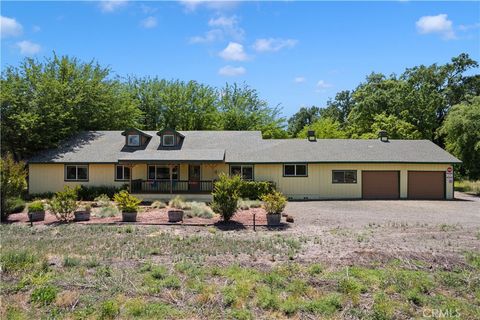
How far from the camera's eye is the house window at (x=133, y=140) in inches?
1128

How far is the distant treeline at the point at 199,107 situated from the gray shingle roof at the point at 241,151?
96.4 inches

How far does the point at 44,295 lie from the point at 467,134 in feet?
104

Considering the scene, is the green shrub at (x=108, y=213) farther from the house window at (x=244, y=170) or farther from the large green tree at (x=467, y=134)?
the large green tree at (x=467, y=134)

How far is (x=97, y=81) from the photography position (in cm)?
3328

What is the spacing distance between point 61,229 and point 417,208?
1710cm

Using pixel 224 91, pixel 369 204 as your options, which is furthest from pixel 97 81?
pixel 369 204

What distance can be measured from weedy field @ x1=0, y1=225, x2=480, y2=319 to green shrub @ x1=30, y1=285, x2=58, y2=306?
0.06 ft

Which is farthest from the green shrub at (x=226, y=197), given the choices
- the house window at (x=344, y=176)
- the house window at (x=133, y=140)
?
the house window at (x=133, y=140)

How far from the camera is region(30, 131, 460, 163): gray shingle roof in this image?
86.4 feet

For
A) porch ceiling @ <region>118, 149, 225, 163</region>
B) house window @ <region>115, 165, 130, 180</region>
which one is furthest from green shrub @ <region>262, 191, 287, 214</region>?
house window @ <region>115, 165, 130, 180</region>

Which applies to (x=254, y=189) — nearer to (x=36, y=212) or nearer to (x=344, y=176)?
(x=344, y=176)

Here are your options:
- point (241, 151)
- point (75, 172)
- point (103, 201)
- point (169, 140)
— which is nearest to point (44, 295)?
point (103, 201)

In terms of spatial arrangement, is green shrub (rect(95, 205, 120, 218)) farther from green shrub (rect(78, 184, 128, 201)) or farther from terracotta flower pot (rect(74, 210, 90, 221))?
green shrub (rect(78, 184, 128, 201))

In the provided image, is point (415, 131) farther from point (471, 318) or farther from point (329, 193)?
point (471, 318)
